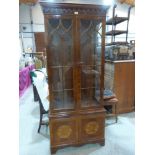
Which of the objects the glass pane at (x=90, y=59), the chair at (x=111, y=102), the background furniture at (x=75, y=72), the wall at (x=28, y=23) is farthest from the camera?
the wall at (x=28, y=23)

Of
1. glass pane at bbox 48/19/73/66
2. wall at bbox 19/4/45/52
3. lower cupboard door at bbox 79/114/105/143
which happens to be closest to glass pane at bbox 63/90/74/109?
lower cupboard door at bbox 79/114/105/143

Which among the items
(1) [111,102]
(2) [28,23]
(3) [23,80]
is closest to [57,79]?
(1) [111,102]

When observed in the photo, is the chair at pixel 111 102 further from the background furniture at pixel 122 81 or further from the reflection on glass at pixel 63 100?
the reflection on glass at pixel 63 100

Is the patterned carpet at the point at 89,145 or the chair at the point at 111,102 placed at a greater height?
the chair at the point at 111,102

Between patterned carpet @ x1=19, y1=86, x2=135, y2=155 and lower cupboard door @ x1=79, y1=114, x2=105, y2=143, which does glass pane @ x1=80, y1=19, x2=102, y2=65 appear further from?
patterned carpet @ x1=19, y1=86, x2=135, y2=155

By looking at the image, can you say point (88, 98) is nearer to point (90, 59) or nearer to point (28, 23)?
point (90, 59)

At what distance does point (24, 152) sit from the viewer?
2312mm

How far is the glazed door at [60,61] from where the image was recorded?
202 cm

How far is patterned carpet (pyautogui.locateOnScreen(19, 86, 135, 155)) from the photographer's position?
7.48 ft

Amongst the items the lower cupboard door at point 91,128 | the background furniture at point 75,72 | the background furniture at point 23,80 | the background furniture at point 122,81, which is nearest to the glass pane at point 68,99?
the background furniture at point 75,72

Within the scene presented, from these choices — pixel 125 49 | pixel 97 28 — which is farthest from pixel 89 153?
pixel 125 49
